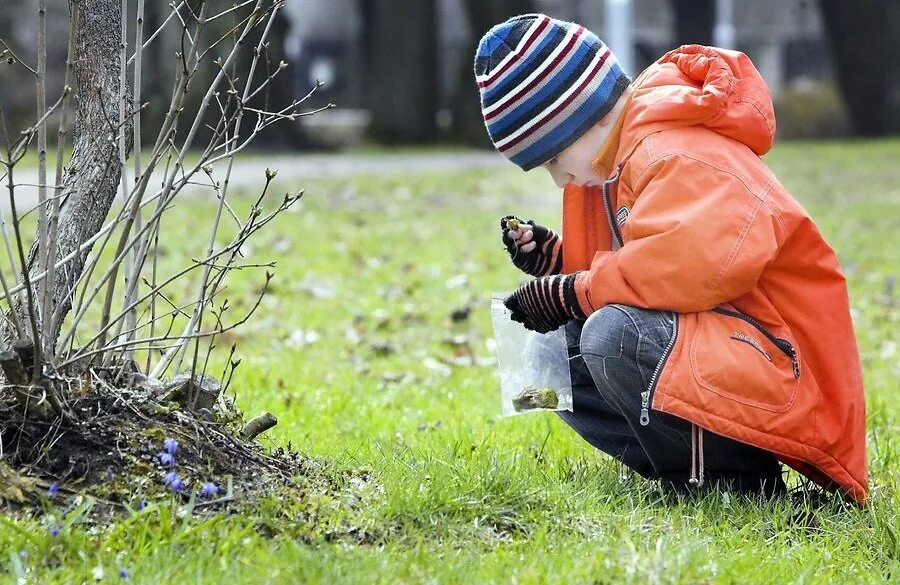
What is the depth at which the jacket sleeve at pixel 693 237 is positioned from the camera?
98.0 inches

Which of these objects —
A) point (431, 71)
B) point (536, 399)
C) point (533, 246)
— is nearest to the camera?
point (536, 399)

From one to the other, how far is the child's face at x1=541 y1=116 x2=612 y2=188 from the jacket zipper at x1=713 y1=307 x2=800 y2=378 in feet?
1.46

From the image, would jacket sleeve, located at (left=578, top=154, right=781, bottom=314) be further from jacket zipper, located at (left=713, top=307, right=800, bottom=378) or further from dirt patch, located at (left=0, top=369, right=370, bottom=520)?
dirt patch, located at (left=0, top=369, right=370, bottom=520)

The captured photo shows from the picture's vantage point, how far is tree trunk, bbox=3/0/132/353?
257 centimetres

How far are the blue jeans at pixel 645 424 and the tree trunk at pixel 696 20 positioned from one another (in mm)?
19453

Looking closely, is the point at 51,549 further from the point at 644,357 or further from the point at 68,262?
the point at 644,357

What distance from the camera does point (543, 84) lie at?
2.70 m

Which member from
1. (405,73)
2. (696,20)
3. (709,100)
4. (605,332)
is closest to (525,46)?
(709,100)

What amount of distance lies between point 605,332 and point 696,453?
1.13ft

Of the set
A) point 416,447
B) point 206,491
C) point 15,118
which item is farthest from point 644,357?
point 15,118

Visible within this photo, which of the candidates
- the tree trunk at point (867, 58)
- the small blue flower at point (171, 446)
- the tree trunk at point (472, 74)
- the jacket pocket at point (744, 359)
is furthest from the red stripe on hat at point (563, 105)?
the tree trunk at point (867, 58)

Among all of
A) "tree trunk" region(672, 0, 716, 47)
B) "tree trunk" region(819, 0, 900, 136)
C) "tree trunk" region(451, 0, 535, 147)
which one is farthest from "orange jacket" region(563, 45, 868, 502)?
"tree trunk" region(819, 0, 900, 136)

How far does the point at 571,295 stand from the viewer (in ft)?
8.87

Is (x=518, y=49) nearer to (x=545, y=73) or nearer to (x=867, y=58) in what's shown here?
(x=545, y=73)
